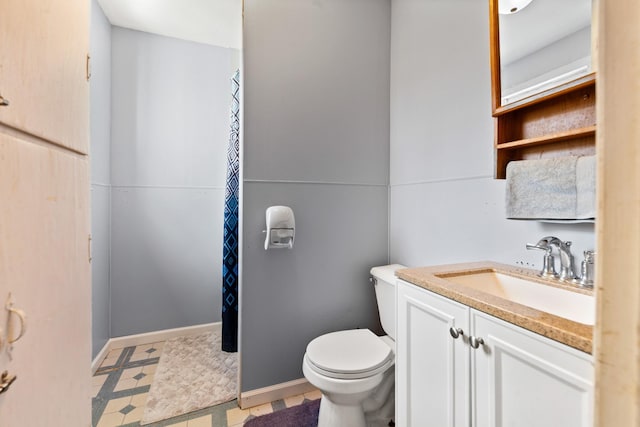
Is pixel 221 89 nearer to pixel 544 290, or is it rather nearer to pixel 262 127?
pixel 262 127

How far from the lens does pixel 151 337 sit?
2426mm

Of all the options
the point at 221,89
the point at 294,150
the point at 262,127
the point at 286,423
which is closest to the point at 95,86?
the point at 221,89

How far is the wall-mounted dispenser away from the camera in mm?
1657

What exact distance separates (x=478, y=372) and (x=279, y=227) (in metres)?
1.14

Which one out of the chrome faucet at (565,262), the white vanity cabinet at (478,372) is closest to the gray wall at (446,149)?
the chrome faucet at (565,262)

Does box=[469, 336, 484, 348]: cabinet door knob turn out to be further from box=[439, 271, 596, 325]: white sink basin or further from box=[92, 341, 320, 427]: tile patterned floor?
box=[92, 341, 320, 427]: tile patterned floor

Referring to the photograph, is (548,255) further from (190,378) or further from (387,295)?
(190,378)

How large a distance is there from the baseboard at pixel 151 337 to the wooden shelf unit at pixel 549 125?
2.57m

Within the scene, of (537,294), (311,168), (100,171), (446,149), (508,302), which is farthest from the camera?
(100,171)

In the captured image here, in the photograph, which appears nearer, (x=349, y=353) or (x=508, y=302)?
(x=508, y=302)

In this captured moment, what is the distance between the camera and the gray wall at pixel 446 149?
1.34 m

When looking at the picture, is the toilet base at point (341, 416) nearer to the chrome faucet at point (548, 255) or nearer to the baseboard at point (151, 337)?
the chrome faucet at point (548, 255)

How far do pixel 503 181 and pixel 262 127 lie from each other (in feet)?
4.26

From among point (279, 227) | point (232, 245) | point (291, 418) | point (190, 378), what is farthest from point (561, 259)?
point (190, 378)
